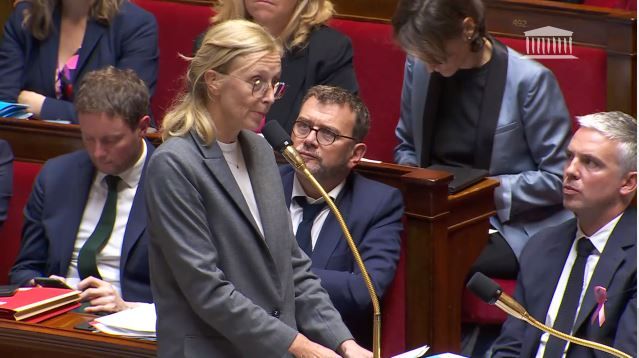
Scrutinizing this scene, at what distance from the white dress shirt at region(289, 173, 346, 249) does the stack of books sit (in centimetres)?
68

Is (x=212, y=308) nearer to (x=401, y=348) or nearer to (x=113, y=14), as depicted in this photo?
(x=401, y=348)

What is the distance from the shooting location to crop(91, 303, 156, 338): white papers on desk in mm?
1637

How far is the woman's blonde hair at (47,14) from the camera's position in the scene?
253 centimetres

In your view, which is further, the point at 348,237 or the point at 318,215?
the point at 318,215

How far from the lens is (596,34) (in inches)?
93.4

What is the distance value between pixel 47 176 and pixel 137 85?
9.0 inches

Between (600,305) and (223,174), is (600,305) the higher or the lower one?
the lower one

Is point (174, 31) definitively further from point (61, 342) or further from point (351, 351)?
point (351, 351)

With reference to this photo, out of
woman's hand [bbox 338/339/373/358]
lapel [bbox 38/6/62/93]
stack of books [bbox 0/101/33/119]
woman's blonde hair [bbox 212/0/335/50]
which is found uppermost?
woman's blonde hair [bbox 212/0/335/50]

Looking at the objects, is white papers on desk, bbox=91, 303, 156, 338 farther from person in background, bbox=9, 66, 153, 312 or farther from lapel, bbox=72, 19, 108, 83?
lapel, bbox=72, 19, 108, 83

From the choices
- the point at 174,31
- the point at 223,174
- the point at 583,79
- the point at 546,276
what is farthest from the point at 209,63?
the point at 174,31

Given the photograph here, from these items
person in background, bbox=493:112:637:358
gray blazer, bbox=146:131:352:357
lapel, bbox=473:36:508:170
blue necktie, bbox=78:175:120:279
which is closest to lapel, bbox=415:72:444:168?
lapel, bbox=473:36:508:170

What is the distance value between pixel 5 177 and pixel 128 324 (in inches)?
24.6

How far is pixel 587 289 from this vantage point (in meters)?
1.63
